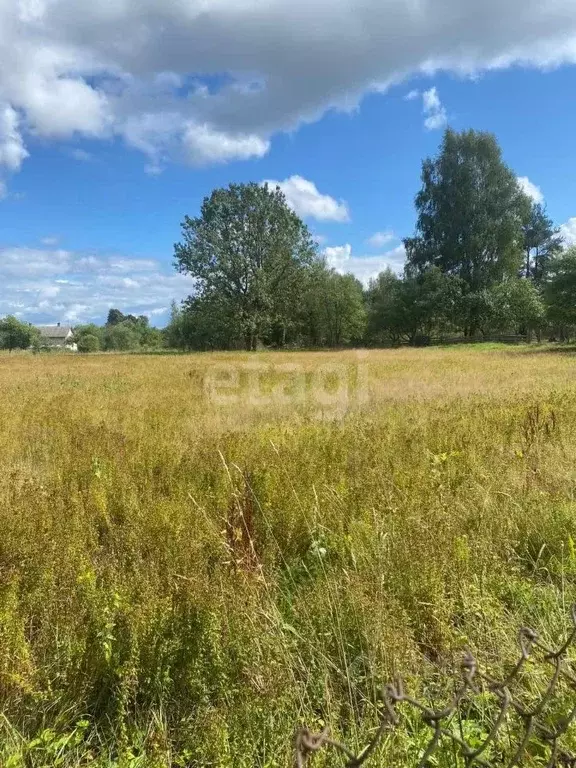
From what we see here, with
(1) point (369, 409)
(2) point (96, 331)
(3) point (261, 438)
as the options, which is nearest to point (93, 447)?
(3) point (261, 438)

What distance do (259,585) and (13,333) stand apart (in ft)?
366

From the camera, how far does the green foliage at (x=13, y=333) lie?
96938 millimetres

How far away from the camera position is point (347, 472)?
427 centimetres

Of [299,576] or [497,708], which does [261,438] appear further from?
[497,708]

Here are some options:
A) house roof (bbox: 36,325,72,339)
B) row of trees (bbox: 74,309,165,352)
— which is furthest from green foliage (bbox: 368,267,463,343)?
house roof (bbox: 36,325,72,339)

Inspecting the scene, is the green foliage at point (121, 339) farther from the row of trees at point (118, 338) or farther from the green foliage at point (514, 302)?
the green foliage at point (514, 302)

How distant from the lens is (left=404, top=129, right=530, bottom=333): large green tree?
131 feet

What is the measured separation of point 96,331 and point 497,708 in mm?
123206

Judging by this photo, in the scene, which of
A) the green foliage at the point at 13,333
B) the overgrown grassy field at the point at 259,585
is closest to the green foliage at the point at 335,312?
the overgrown grassy field at the point at 259,585

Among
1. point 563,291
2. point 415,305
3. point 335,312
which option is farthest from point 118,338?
point 563,291

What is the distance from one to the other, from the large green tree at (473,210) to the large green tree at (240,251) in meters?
13.4

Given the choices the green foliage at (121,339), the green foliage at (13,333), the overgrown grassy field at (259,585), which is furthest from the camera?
the green foliage at (121,339)

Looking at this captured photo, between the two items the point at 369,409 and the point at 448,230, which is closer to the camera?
the point at 369,409

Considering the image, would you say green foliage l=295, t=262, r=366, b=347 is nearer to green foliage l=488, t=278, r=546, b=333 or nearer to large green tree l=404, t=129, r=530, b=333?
large green tree l=404, t=129, r=530, b=333
